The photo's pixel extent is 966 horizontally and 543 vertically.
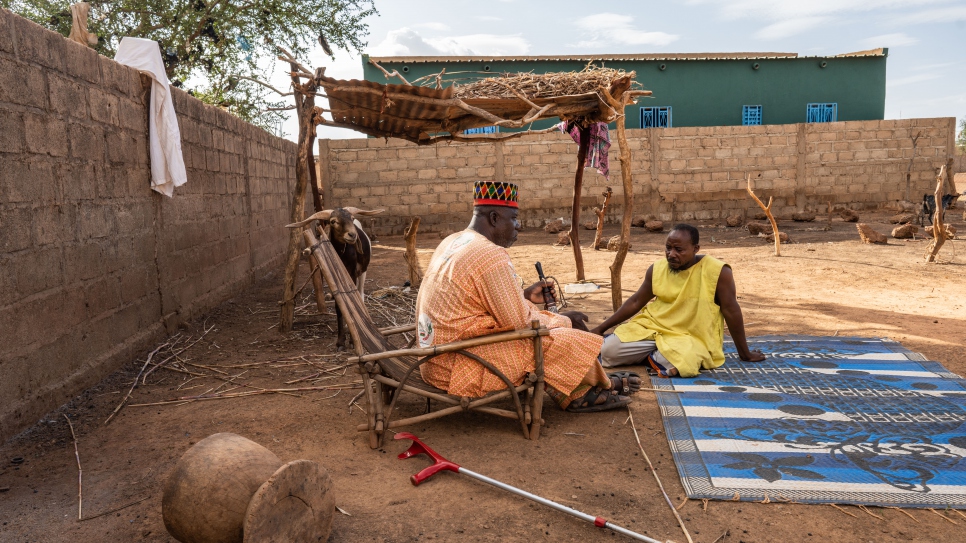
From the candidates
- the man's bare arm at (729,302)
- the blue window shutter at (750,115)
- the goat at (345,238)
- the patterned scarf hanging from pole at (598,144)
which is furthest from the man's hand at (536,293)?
the blue window shutter at (750,115)

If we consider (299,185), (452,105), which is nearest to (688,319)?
(452,105)

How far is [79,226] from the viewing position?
431 cm

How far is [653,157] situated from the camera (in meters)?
15.9

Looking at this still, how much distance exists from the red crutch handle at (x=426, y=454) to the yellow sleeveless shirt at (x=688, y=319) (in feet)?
6.48

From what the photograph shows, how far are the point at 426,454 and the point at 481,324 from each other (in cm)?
70

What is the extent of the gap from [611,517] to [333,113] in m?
4.65

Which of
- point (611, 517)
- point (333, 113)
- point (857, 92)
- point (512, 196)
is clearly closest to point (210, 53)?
point (333, 113)

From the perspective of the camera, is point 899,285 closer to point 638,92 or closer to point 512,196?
point 638,92

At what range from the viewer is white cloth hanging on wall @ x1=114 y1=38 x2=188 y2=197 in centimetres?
537

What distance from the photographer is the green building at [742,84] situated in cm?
2145

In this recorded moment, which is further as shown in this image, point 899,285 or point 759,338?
point 899,285

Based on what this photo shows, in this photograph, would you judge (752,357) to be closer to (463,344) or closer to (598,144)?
(463,344)

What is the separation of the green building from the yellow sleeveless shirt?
17437mm

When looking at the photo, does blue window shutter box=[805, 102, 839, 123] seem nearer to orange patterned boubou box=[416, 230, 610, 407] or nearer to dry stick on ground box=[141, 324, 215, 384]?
dry stick on ground box=[141, 324, 215, 384]
